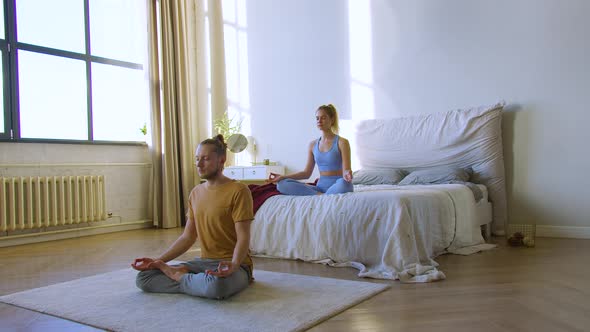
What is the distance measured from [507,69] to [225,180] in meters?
3.12

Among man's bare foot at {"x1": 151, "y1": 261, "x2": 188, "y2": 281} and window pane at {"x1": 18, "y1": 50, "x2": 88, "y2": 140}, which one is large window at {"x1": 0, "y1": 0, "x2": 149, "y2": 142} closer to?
window pane at {"x1": 18, "y1": 50, "x2": 88, "y2": 140}

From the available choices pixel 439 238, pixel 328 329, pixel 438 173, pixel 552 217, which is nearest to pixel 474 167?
pixel 438 173

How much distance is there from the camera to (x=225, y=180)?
92.4 inches

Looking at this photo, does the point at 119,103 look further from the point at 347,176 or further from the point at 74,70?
the point at 347,176

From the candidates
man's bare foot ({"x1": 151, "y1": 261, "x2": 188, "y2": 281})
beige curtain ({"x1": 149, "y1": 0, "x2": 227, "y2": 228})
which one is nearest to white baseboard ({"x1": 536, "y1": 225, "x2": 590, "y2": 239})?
man's bare foot ({"x1": 151, "y1": 261, "x2": 188, "y2": 281})

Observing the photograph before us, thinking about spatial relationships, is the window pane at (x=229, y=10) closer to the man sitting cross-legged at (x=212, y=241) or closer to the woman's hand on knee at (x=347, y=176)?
the woman's hand on knee at (x=347, y=176)

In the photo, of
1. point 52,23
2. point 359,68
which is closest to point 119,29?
point 52,23

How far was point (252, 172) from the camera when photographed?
5.58 m

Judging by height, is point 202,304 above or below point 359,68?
below

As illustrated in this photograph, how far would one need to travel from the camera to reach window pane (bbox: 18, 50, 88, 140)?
4.70 metres

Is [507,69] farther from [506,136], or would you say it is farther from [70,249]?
[70,249]

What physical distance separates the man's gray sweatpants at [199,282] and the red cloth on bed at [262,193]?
3.68 feet

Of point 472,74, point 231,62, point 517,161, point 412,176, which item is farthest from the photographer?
point 231,62

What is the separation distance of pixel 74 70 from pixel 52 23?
50cm
